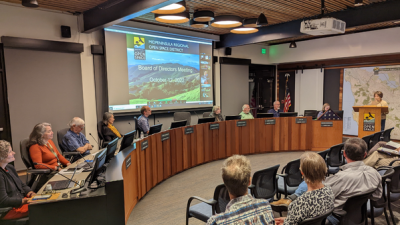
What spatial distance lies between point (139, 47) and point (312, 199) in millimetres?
6010

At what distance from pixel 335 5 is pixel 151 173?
5.20 metres

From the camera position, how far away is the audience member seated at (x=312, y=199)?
1880 millimetres

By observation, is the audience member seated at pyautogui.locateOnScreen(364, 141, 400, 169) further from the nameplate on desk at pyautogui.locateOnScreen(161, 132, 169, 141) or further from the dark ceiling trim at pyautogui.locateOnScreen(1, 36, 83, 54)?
the dark ceiling trim at pyautogui.locateOnScreen(1, 36, 83, 54)

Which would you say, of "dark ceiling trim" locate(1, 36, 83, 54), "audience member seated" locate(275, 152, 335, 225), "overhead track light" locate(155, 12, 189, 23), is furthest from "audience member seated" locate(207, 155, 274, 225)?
"dark ceiling trim" locate(1, 36, 83, 54)

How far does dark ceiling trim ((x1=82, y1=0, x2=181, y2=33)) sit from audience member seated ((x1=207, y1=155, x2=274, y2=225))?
3109 millimetres

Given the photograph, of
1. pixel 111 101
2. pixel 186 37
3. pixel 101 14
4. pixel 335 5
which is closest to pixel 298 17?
pixel 335 5

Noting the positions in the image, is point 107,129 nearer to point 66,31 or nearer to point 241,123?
point 66,31

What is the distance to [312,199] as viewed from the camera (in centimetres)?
190

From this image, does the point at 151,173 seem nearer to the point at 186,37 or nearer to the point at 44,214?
the point at 44,214

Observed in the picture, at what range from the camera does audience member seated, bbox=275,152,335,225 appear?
1880 millimetres

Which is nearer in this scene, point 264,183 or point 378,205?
point 378,205

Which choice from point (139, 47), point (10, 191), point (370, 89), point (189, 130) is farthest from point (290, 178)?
point (370, 89)

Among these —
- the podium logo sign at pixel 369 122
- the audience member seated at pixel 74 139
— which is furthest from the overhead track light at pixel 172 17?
the podium logo sign at pixel 369 122

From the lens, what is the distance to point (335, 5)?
5.79 m
